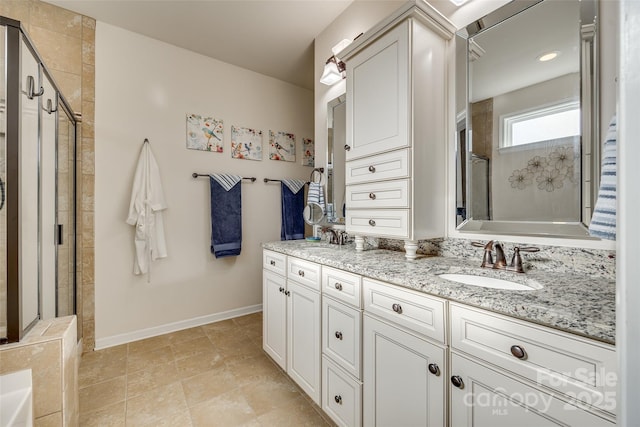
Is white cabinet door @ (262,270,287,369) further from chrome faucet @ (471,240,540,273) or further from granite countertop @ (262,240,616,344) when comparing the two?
chrome faucet @ (471,240,540,273)

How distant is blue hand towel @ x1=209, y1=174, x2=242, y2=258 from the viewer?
111 inches

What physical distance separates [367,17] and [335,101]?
60 cm

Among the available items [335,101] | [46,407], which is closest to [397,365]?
[46,407]

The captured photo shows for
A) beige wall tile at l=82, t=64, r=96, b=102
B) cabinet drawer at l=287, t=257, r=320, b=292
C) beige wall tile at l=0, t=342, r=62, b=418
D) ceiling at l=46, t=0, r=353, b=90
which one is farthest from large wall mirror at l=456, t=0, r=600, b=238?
beige wall tile at l=82, t=64, r=96, b=102

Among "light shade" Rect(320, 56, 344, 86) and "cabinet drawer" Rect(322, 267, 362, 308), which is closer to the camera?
"cabinet drawer" Rect(322, 267, 362, 308)

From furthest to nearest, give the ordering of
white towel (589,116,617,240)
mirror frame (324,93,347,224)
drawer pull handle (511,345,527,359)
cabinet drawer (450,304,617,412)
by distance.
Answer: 1. mirror frame (324,93,347,224)
2. drawer pull handle (511,345,527,359)
3. cabinet drawer (450,304,617,412)
4. white towel (589,116,617,240)

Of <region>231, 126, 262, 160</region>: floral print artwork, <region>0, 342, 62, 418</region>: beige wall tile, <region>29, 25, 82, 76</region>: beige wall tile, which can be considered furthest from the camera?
<region>231, 126, 262, 160</region>: floral print artwork

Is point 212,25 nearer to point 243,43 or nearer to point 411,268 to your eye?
point 243,43

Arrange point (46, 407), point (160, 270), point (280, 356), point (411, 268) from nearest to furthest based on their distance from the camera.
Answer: point (46, 407), point (411, 268), point (280, 356), point (160, 270)

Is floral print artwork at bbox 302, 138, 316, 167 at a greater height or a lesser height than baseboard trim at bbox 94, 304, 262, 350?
greater

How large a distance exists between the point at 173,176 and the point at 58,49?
4.06 feet

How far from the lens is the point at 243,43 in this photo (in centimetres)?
265

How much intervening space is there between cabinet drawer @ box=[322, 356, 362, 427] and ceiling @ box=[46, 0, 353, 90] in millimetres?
2531

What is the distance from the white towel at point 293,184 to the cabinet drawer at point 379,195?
5.09ft
